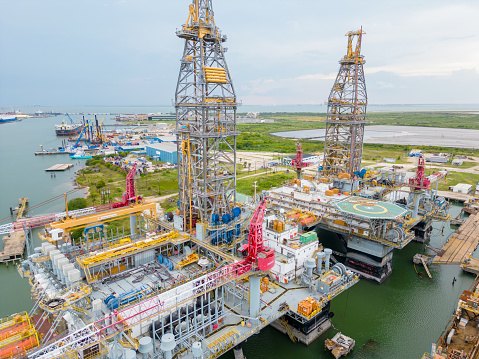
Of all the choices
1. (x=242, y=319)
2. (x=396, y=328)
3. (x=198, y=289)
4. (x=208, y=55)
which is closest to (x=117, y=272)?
(x=198, y=289)

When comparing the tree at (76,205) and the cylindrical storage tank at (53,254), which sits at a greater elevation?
the cylindrical storage tank at (53,254)

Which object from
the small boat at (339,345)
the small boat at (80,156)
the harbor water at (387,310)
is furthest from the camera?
the small boat at (80,156)

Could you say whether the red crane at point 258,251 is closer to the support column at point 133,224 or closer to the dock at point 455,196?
the support column at point 133,224

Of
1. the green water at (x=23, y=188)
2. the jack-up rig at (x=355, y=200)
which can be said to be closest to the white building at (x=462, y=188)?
the jack-up rig at (x=355, y=200)

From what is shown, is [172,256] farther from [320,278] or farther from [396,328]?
[396,328]

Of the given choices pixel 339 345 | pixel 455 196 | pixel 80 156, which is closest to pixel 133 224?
pixel 339 345

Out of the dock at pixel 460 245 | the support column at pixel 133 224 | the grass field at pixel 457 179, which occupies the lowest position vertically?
the dock at pixel 460 245
